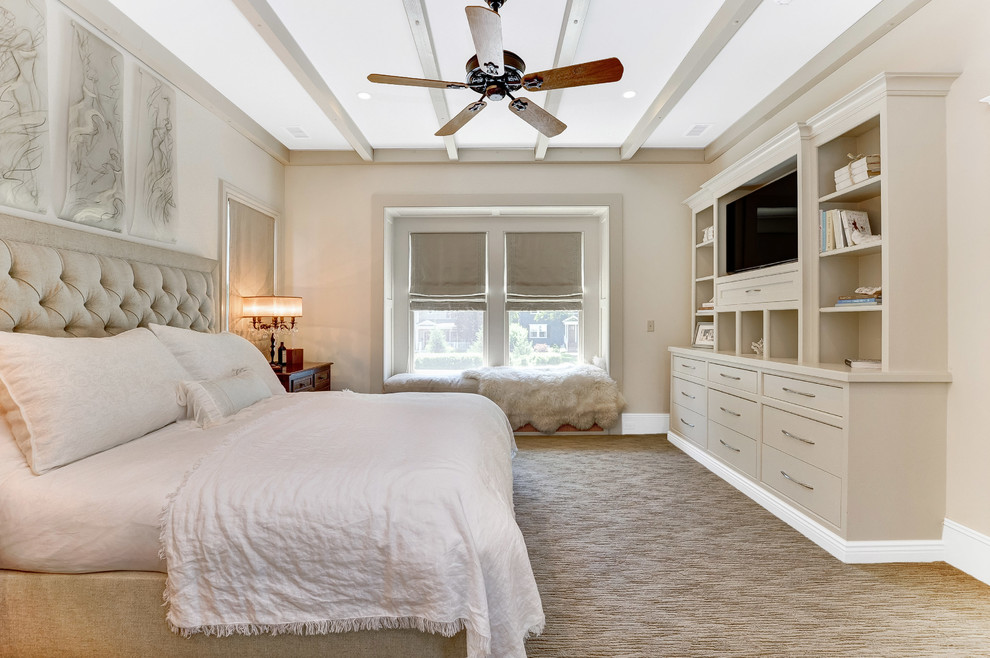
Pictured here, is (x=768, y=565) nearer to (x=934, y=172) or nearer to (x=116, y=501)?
(x=934, y=172)

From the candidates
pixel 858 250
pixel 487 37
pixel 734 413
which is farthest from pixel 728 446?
pixel 487 37

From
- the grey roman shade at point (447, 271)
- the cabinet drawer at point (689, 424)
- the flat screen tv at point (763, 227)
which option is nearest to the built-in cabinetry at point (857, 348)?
the flat screen tv at point (763, 227)

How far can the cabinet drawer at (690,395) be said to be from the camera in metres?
3.51

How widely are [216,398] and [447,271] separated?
3.20m

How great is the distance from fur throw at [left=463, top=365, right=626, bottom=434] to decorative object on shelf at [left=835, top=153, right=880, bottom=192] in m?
2.37

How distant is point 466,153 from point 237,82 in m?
1.95

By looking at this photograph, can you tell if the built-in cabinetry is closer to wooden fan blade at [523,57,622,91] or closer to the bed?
wooden fan blade at [523,57,622,91]

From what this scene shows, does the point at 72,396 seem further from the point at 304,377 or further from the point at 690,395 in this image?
the point at 690,395

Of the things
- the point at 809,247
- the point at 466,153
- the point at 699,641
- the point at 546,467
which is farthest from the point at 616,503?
the point at 466,153

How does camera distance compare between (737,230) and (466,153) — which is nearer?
(737,230)

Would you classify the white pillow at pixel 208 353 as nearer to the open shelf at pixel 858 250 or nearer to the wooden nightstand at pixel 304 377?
the wooden nightstand at pixel 304 377

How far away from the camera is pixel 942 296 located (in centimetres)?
211

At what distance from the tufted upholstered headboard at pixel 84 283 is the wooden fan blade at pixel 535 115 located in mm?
2153

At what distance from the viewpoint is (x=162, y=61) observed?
8.65 feet
